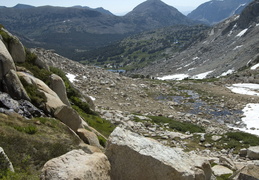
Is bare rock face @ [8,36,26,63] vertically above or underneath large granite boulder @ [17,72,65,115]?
above

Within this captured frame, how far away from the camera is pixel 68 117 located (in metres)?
14.6

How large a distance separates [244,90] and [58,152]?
192 ft

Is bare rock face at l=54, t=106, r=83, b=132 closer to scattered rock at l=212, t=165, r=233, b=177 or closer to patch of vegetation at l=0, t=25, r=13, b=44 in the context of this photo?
patch of vegetation at l=0, t=25, r=13, b=44

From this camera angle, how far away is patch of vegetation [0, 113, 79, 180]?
8.87 m

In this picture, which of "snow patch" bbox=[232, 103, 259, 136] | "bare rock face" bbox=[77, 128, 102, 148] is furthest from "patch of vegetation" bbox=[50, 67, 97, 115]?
"snow patch" bbox=[232, 103, 259, 136]

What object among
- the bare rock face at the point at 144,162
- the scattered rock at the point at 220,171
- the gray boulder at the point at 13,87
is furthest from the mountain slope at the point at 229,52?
the gray boulder at the point at 13,87

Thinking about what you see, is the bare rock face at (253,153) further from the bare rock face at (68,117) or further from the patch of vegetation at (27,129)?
the patch of vegetation at (27,129)

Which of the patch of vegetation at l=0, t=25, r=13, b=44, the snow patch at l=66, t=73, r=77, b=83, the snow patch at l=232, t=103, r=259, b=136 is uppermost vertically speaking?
the patch of vegetation at l=0, t=25, r=13, b=44

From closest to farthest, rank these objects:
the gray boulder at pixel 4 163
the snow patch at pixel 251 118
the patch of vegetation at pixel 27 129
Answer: the gray boulder at pixel 4 163
the patch of vegetation at pixel 27 129
the snow patch at pixel 251 118

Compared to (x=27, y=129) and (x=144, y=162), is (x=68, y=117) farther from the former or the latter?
(x=144, y=162)

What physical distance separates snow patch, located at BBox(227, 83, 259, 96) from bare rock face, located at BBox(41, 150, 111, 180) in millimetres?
55051

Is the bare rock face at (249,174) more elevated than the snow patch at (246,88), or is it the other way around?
the bare rock face at (249,174)

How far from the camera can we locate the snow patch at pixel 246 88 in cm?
5737

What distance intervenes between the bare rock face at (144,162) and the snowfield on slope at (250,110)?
27.7 meters
